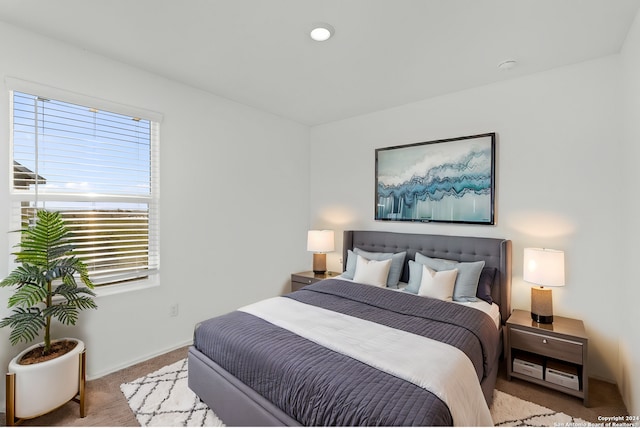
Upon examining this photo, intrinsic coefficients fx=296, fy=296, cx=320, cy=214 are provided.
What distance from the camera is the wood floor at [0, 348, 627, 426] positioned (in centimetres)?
194

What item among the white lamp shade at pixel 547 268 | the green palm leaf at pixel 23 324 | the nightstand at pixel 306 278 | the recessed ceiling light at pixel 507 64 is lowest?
the nightstand at pixel 306 278

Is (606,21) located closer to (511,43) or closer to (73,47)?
(511,43)

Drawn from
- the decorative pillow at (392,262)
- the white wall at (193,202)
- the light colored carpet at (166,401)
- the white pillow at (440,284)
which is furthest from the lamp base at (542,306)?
the white wall at (193,202)

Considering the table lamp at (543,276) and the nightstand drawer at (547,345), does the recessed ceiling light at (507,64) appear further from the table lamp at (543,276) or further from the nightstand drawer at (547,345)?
the nightstand drawer at (547,345)

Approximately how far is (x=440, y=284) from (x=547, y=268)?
80cm

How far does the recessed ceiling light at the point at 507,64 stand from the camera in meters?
2.45

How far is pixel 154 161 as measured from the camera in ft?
9.26

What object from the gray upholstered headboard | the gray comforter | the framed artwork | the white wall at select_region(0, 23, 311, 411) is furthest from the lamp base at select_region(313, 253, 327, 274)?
the gray comforter

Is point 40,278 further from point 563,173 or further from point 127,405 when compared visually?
point 563,173

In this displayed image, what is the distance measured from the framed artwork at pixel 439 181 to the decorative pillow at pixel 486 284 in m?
0.49

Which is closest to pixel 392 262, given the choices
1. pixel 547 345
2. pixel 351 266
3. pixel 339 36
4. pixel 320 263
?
pixel 351 266

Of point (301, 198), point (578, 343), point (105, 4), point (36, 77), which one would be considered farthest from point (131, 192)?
point (578, 343)

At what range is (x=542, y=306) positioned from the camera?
2.40 metres

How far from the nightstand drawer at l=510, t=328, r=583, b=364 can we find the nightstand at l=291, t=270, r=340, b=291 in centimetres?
208
